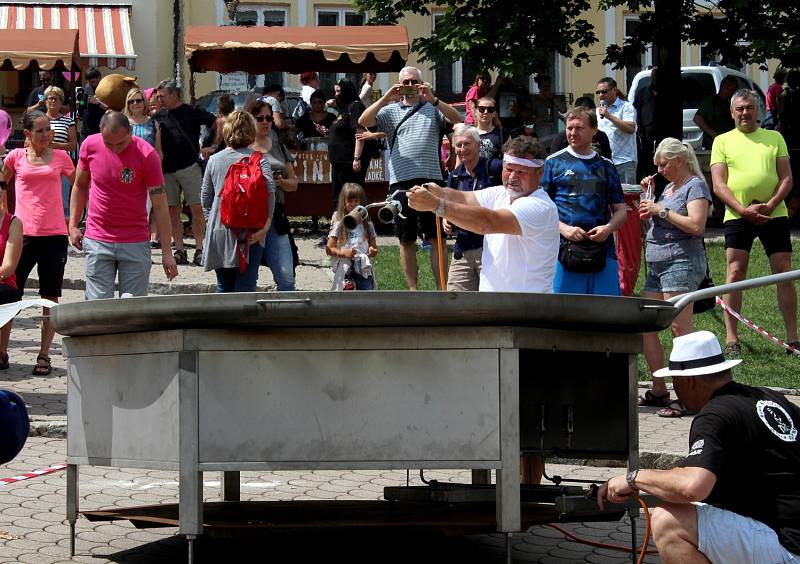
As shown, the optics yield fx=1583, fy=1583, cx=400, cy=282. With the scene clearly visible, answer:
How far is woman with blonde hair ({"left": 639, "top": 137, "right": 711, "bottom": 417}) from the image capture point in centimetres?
1033

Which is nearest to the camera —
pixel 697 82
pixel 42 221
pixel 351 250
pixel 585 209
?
pixel 585 209

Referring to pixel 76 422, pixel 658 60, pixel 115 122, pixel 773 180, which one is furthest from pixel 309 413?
pixel 658 60

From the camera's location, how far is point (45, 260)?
1180cm

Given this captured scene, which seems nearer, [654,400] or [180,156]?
[654,400]

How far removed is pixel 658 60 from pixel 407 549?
17938mm

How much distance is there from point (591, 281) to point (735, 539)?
4.07 metres

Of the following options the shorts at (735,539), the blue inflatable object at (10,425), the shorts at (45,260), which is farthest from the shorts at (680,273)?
the blue inflatable object at (10,425)

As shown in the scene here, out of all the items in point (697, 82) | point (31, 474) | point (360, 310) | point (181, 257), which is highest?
point (697, 82)

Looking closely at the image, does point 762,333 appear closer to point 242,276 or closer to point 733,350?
point 733,350

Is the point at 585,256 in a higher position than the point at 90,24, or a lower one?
lower

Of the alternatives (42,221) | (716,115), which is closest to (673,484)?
(42,221)

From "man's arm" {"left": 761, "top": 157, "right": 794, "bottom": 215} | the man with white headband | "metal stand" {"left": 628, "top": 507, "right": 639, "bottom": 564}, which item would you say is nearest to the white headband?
the man with white headband

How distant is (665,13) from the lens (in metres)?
24.9

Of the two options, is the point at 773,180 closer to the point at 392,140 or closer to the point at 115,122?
the point at 392,140
